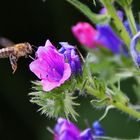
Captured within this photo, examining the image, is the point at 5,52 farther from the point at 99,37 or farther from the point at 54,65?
the point at 99,37

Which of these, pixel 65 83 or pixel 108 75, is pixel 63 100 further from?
pixel 108 75

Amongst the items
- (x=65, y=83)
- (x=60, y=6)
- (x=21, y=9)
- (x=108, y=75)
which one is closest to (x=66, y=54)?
(x=65, y=83)

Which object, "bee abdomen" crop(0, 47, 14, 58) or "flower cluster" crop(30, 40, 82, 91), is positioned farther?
"bee abdomen" crop(0, 47, 14, 58)

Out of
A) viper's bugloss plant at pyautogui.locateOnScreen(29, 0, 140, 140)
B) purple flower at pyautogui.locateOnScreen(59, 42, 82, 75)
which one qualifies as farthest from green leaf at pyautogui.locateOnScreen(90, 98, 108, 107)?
purple flower at pyautogui.locateOnScreen(59, 42, 82, 75)

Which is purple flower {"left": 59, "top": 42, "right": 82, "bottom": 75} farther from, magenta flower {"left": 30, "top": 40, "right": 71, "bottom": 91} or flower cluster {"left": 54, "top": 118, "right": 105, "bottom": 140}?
flower cluster {"left": 54, "top": 118, "right": 105, "bottom": 140}

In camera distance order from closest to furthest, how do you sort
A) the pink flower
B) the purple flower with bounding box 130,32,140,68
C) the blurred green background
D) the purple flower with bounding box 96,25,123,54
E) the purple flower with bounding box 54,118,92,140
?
the purple flower with bounding box 130,32,140,68 < the purple flower with bounding box 54,118,92,140 < the purple flower with bounding box 96,25,123,54 < the pink flower < the blurred green background

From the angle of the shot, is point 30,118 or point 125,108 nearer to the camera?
point 125,108
